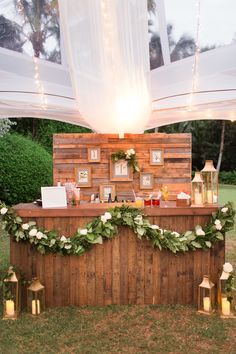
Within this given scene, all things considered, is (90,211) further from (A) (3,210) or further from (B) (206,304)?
(B) (206,304)

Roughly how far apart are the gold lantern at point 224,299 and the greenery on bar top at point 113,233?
30 centimetres

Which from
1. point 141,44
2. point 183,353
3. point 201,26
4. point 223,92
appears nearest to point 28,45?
point 141,44

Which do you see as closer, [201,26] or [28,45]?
[201,26]

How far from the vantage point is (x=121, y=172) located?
15.3 feet

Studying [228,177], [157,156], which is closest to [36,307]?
[157,156]

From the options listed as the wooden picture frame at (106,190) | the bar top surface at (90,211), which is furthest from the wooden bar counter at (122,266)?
the wooden picture frame at (106,190)

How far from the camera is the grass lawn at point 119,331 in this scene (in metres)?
2.88

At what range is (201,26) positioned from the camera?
3.12 metres

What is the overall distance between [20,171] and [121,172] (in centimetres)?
474

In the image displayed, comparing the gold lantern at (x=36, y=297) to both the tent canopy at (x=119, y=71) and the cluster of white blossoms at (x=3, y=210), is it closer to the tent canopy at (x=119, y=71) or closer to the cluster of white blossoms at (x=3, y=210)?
Answer: the cluster of white blossoms at (x=3, y=210)

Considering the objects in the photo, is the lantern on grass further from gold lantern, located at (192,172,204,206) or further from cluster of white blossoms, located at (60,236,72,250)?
cluster of white blossoms, located at (60,236,72,250)

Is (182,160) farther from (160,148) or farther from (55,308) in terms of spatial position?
(55,308)

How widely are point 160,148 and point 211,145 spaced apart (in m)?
17.3

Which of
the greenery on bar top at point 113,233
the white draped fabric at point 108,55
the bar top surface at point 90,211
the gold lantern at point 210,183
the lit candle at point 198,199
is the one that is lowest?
the greenery on bar top at point 113,233
